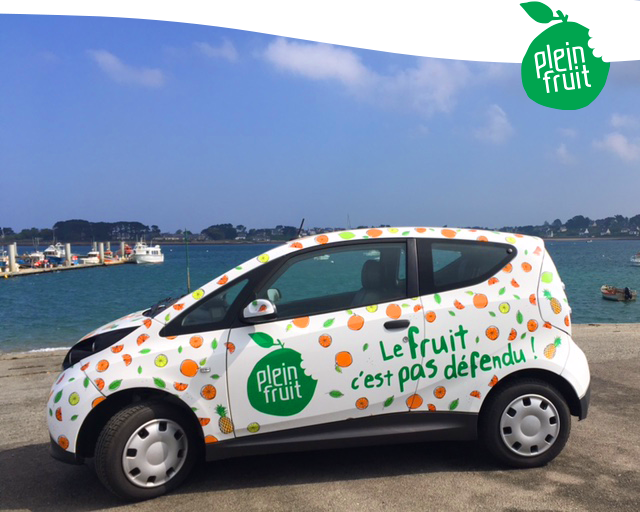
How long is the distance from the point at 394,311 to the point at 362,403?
2.19ft

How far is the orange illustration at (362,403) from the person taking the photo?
172 inches

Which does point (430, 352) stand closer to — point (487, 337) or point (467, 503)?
point (487, 337)

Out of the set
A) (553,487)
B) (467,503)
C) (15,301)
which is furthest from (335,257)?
(15,301)

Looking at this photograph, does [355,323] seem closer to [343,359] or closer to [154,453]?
[343,359]

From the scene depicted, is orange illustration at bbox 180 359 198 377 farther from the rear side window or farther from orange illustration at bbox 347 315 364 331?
the rear side window

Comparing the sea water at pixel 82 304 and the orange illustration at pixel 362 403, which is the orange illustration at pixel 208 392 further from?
the sea water at pixel 82 304

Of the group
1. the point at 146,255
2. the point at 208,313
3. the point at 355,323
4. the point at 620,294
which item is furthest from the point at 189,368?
the point at 146,255

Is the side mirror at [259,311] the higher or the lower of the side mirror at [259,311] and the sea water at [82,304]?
the higher

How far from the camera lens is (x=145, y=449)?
416 cm

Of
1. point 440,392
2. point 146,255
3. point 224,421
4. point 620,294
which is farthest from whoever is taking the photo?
point 146,255

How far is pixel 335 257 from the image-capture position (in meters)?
4.60

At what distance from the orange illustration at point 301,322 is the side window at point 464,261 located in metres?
0.94

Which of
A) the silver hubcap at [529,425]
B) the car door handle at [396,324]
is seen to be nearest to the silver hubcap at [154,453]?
the car door handle at [396,324]

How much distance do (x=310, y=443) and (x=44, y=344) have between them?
78.8 ft
